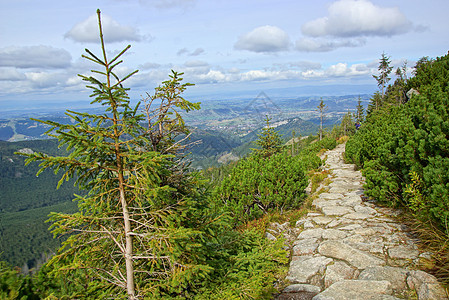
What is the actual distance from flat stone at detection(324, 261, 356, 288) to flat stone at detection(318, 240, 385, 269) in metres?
0.16

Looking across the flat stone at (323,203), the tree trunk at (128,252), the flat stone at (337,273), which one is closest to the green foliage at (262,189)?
the flat stone at (323,203)

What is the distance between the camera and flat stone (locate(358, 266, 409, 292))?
3266 mm

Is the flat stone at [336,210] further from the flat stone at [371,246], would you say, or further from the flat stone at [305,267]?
the flat stone at [305,267]

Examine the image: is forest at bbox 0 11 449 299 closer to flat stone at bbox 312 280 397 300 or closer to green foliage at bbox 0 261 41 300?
green foliage at bbox 0 261 41 300

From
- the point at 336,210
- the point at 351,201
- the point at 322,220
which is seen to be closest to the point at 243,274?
the point at 322,220

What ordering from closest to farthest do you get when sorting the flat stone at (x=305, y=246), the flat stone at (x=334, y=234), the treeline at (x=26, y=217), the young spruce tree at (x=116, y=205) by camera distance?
1. the young spruce tree at (x=116, y=205)
2. the flat stone at (x=305, y=246)
3. the flat stone at (x=334, y=234)
4. the treeline at (x=26, y=217)

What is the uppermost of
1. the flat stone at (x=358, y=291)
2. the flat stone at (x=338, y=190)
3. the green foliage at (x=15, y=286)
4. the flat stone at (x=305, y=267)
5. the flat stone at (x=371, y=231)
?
the green foliage at (x=15, y=286)

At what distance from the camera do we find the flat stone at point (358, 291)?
314cm

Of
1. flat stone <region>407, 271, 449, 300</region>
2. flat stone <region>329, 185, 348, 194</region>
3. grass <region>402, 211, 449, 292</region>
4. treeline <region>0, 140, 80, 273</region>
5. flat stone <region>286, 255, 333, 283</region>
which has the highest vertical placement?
grass <region>402, 211, 449, 292</region>

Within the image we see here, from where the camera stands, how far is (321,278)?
3.87 metres

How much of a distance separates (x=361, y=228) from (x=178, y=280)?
4.42m

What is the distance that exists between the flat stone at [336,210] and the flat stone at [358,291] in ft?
10.2

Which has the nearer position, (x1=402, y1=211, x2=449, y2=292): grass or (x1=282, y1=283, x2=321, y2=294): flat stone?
(x1=402, y1=211, x2=449, y2=292): grass

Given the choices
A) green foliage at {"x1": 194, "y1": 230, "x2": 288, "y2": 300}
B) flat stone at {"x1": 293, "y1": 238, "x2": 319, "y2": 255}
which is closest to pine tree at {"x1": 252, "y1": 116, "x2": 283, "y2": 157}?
flat stone at {"x1": 293, "y1": 238, "x2": 319, "y2": 255}
